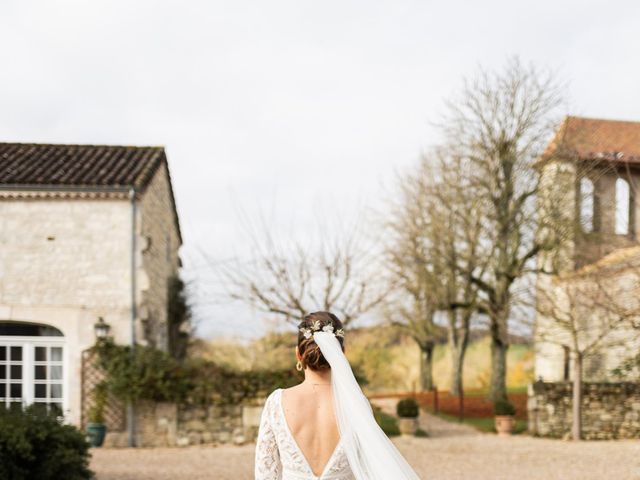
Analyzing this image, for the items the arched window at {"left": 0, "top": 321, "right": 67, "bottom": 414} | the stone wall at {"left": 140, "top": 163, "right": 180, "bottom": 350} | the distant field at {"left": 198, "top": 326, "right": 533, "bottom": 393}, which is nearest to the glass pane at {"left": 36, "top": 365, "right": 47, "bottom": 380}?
the arched window at {"left": 0, "top": 321, "right": 67, "bottom": 414}

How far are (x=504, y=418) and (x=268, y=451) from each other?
17.2 meters

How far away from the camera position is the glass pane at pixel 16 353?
1734cm

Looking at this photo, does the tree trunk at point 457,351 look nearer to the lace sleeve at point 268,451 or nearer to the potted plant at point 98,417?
the potted plant at point 98,417

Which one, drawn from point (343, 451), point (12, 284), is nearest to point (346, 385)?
point (343, 451)

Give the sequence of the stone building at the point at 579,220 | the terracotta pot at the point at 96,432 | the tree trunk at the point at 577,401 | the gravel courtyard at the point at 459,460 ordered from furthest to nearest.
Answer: the stone building at the point at 579,220
the tree trunk at the point at 577,401
the terracotta pot at the point at 96,432
the gravel courtyard at the point at 459,460

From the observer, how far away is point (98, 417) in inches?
669

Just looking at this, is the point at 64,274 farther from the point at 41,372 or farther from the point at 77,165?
the point at 77,165

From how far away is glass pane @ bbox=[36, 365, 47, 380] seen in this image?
17.3m

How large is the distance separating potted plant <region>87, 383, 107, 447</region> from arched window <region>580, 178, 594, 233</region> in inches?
570

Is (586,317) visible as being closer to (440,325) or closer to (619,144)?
(619,144)

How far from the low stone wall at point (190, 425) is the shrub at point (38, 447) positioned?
24.1ft

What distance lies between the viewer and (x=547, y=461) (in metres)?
14.9

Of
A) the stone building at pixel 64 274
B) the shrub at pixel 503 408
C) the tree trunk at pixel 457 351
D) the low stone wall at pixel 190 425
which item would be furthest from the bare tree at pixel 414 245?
→ the stone building at pixel 64 274

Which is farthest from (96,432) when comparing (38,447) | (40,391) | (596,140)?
(596,140)
